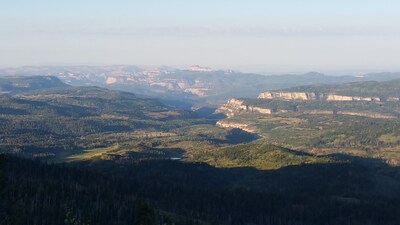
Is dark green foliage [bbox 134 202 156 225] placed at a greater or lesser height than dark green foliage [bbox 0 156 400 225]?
greater

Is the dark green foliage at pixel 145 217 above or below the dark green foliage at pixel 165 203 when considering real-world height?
above

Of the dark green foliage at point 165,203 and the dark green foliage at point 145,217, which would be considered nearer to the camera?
the dark green foliage at point 145,217

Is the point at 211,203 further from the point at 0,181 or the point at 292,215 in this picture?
the point at 0,181

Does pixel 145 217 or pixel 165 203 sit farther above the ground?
pixel 145 217

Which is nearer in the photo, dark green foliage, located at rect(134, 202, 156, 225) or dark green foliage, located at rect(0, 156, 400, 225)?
dark green foliage, located at rect(134, 202, 156, 225)

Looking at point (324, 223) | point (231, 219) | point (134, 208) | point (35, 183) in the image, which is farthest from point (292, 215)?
point (35, 183)

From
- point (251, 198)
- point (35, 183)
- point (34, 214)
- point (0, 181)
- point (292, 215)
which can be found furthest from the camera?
point (251, 198)

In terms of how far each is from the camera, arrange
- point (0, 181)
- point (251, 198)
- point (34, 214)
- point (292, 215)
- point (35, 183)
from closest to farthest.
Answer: point (0, 181)
point (34, 214)
point (35, 183)
point (292, 215)
point (251, 198)

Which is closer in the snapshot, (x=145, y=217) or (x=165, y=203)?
(x=145, y=217)

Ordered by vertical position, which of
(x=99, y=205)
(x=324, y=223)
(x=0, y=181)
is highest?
(x=0, y=181)

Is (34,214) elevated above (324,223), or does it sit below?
above

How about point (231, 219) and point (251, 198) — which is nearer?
point (231, 219)
